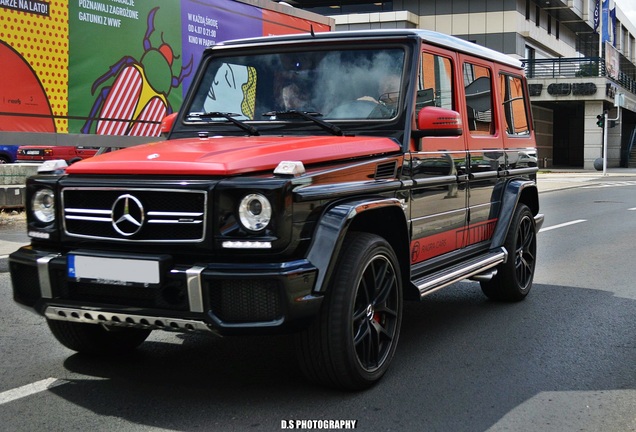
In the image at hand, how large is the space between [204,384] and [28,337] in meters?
1.79

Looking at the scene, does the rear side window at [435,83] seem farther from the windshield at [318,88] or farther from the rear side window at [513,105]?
the rear side window at [513,105]

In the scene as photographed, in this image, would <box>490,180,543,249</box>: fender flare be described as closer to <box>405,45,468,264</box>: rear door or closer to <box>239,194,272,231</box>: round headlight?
<box>405,45,468,264</box>: rear door

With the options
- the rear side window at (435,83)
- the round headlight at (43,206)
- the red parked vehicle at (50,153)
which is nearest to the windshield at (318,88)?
the rear side window at (435,83)

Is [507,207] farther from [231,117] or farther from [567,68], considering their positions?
[567,68]

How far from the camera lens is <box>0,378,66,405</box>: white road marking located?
13.8 ft

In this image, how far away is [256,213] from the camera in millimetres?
3799

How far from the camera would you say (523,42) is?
170 feet

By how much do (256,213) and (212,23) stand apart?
11174 mm

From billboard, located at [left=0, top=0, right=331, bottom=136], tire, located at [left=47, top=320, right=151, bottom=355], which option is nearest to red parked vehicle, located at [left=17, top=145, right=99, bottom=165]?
billboard, located at [left=0, top=0, right=331, bottom=136]

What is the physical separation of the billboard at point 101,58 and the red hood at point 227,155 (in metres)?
7.23

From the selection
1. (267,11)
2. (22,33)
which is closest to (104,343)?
(22,33)

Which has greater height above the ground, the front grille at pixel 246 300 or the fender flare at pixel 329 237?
the fender flare at pixel 329 237

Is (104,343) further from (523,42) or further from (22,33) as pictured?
(523,42)

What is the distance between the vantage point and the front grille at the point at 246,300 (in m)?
3.68
